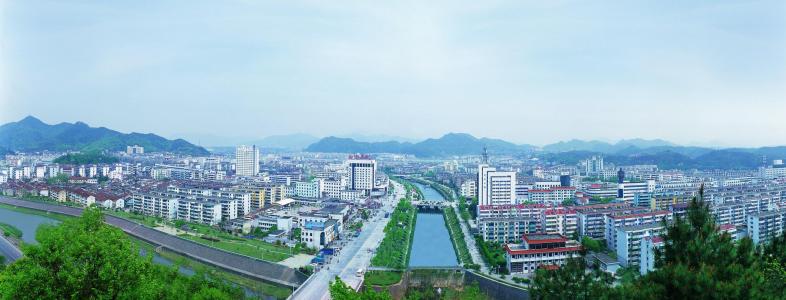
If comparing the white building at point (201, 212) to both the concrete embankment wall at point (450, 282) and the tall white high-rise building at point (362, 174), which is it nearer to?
the concrete embankment wall at point (450, 282)

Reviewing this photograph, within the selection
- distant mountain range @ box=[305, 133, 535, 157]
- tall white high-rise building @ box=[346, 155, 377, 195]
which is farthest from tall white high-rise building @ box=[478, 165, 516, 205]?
distant mountain range @ box=[305, 133, 535, 157]

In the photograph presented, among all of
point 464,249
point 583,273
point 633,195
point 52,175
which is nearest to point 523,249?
point 464,249

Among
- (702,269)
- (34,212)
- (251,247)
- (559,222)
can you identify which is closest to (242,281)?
(251,247)

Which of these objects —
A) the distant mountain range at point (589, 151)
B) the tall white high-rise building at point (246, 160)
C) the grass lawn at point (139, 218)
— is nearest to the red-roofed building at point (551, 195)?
the grass lawn at point (139, 218)

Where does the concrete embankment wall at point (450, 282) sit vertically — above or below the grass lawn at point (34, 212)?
below

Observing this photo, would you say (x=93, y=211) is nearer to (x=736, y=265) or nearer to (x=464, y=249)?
(x=736, y=265)

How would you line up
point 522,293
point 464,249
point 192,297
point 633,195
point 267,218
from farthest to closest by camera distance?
point 633,195, point 267,218, point 464,249, point 522,293, point 192,297

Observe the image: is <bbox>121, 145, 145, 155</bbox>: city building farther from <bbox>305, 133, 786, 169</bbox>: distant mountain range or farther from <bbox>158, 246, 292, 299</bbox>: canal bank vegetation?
<bbox>158, 246, 292, 299</bbox>: canal bank vegetation
